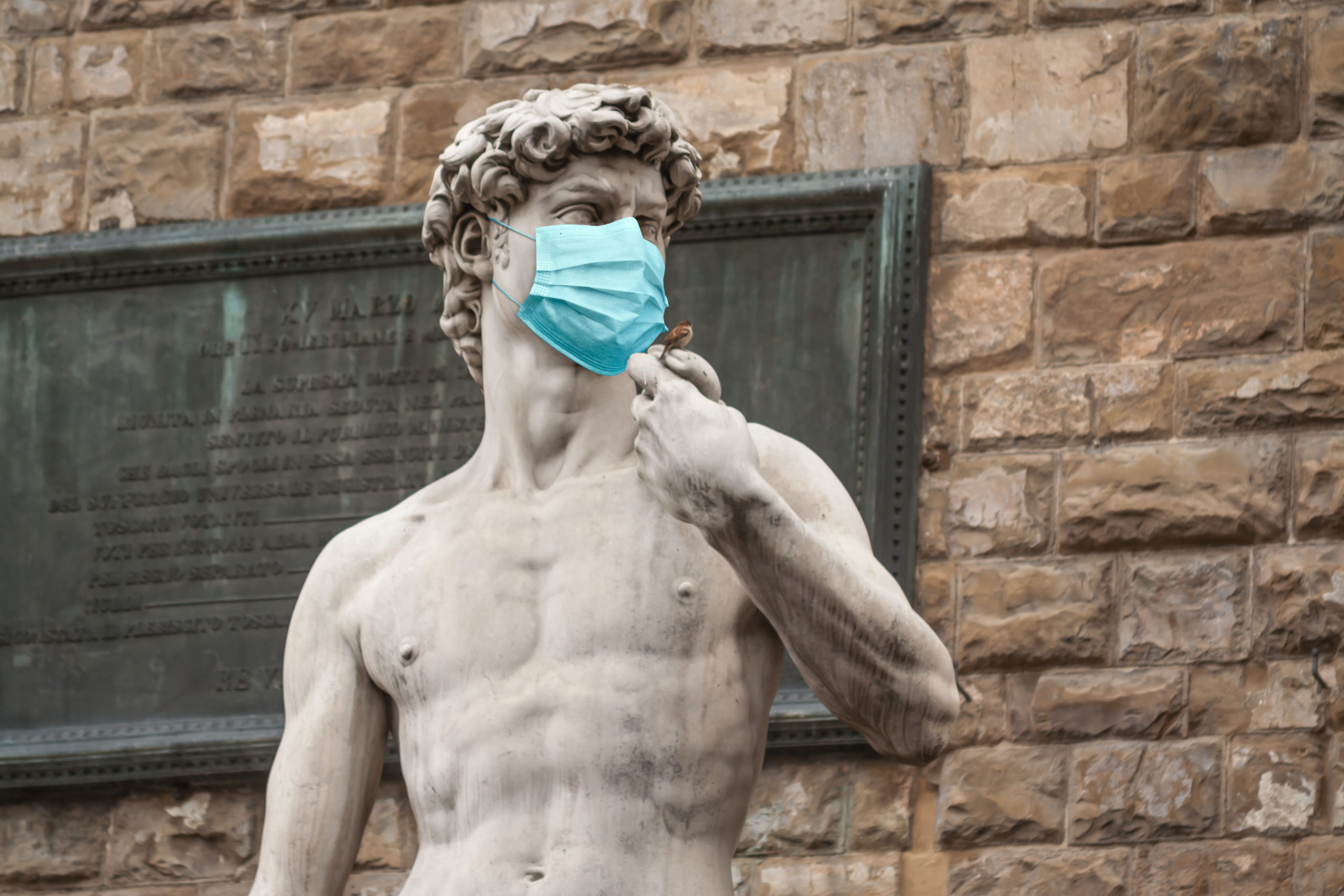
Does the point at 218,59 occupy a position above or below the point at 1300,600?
above

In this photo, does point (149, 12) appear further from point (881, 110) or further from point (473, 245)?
point (473, 245)

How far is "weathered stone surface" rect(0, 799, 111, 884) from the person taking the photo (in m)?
7.38

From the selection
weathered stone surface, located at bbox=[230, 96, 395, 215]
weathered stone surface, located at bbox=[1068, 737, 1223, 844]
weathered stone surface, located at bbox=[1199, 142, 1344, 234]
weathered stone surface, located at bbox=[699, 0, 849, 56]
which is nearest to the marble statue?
weathered stone surface, located at bbox=[1068, 737, 1223, 844]

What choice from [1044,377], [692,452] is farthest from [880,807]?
[692,452]

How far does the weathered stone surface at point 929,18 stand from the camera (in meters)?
7.53

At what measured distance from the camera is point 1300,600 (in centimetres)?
674

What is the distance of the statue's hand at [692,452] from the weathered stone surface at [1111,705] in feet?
10.1

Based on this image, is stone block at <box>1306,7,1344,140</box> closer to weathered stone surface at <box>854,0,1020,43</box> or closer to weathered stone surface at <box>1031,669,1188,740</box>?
weathered stone surface at <box>854,0,1020,43</box>

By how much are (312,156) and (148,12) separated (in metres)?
0.80

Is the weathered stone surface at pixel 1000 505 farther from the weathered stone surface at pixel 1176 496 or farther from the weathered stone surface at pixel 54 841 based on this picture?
the weathered stone surface at pixel 54 841

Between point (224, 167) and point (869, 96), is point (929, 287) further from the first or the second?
point (224, 167)

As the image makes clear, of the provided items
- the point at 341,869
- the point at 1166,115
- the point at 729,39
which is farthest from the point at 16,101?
the point at 341,869

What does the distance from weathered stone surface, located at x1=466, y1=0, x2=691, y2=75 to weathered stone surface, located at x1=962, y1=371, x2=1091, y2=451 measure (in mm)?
1429

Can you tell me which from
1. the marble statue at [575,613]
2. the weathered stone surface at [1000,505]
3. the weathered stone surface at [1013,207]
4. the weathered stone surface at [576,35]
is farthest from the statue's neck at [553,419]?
the weathered stone surface at [576,35]
